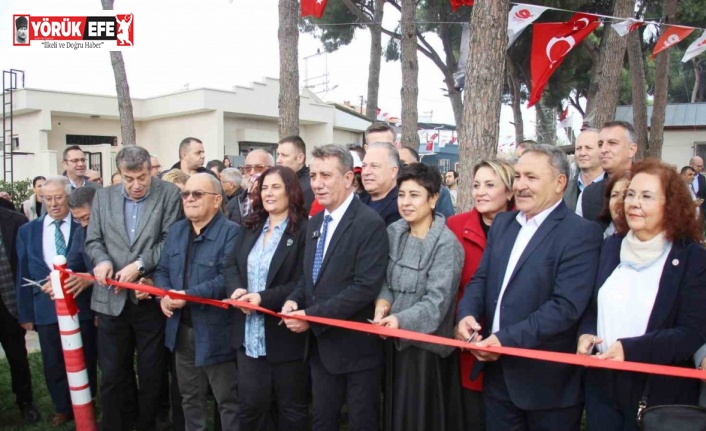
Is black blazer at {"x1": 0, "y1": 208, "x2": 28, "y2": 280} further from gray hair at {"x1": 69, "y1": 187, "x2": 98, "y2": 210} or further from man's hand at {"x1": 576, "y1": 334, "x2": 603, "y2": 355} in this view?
man's hand at {"x1": 576, "y1": 334, "x2": 603, "y2": 355}

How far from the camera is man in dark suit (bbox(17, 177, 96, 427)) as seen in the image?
438cm

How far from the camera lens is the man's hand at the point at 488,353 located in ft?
8.63

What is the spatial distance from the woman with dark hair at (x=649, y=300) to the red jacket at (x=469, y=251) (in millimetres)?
694

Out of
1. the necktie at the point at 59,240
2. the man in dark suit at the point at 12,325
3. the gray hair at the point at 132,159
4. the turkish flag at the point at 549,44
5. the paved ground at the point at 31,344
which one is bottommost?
the paved ground at the point at 31,344

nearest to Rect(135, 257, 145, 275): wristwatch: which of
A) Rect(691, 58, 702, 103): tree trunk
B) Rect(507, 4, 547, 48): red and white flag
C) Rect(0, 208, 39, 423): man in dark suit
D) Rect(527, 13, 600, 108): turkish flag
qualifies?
Rect(0, 208, 39, 423): man in dark suit

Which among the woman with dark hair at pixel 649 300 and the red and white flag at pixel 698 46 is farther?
the red and white flag at pixel 698 46

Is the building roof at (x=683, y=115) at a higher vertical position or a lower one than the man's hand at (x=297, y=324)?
higher

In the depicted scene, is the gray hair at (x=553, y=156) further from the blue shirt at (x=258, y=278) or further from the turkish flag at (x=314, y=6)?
the turkish flag at (x=314, y=6)

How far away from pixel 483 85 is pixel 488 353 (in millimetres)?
3622

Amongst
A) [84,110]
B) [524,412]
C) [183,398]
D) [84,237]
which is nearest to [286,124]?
[84,237]

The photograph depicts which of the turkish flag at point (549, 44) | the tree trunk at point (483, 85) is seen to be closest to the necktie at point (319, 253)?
the tree trunk at point (483, 85)

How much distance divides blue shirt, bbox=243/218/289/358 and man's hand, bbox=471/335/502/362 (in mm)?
1325

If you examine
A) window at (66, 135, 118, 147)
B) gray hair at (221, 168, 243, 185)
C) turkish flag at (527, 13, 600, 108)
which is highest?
turkish flag at (527, 13, 600, 108)

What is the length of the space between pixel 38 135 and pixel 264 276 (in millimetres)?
18866
